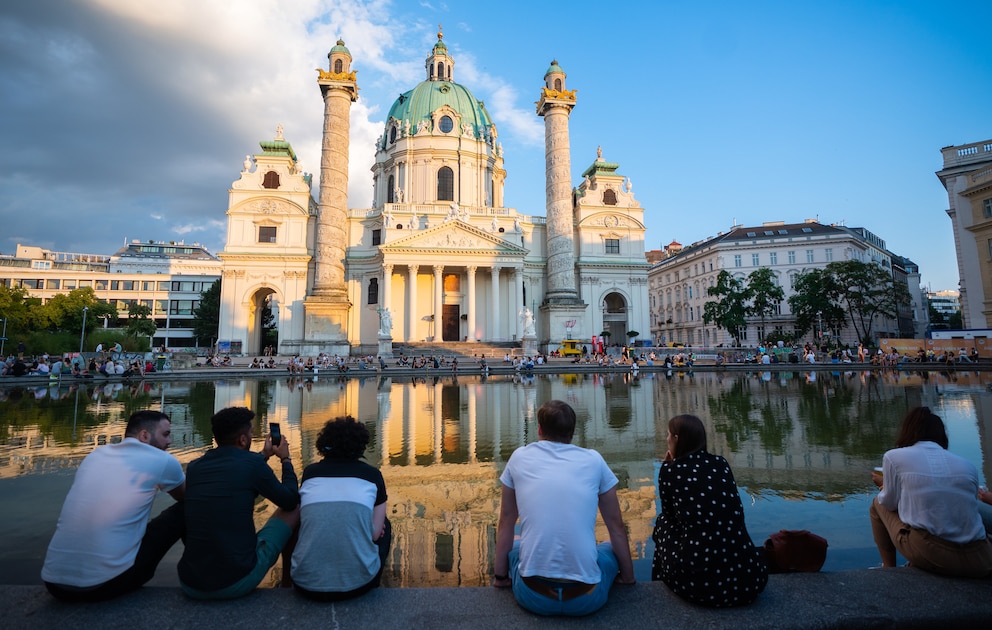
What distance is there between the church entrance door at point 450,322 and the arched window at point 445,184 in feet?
37.8

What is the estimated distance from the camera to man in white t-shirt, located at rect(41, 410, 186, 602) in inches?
101

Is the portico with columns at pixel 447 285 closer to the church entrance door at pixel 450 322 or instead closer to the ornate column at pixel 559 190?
the church entrance door at pixel 450 322

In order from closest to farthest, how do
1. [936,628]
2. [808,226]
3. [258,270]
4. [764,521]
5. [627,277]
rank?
1. [936,628]
2. [764,521]
3. [258,270]
4. [627,277]
5. [808,226]

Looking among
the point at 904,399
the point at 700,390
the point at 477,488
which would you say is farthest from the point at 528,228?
the point at 477,488

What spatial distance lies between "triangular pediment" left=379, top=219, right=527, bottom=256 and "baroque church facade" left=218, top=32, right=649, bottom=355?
0.11m

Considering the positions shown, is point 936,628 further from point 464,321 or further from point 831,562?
point 464,321

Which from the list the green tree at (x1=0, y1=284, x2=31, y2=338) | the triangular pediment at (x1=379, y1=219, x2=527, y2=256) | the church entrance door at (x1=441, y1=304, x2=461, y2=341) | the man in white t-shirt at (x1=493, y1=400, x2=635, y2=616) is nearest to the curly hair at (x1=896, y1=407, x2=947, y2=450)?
the man in white t-shirt at (x1=493, y1=400, x2=635, y2=616)

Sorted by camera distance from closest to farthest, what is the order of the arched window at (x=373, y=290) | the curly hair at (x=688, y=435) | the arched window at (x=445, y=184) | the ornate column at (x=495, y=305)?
the curly hair at (x=688, y=435)
the ornate column at (x=495, y=305)
the arched window at (x=373, y=290)
the arched window at (x=445, y=184)

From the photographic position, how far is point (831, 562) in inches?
152

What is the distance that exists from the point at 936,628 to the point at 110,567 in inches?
160

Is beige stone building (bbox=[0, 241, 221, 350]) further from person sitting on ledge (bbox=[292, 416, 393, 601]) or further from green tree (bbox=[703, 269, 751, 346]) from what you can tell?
person sitting on ledge (bbox=[292, 416, 393, 601])

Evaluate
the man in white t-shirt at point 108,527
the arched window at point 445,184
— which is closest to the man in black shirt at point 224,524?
the man in white t-shirt at point 108,527

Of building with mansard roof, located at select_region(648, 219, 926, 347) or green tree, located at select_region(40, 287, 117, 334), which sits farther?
building with mansard roof, located at select_region(648, 219, 926, 347)

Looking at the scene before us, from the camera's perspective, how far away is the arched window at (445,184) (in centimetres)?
4984
